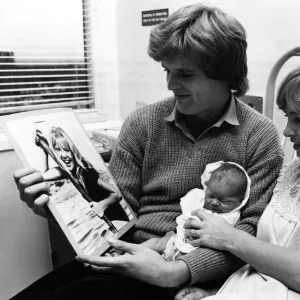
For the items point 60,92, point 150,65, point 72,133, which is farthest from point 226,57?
point 60,92

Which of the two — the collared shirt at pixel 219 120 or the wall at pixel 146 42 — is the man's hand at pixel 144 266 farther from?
the wall at pixel 146 42

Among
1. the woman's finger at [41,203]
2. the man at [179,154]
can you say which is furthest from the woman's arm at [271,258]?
the woman's finger at [41,203]

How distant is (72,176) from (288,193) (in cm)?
64

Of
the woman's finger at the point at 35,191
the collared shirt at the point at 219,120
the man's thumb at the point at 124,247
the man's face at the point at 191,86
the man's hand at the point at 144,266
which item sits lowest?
the man's hand at the point at 144,266

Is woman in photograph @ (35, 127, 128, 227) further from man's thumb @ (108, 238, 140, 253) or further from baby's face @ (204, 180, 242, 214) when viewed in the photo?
baby's face @ (204, 180, 242, 214)

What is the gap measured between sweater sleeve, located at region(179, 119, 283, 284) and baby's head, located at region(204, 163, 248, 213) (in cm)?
4

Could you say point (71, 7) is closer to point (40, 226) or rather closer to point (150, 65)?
point (150, 65)

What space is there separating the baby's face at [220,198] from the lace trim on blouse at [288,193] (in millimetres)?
126

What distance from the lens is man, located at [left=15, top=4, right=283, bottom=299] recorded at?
107cm

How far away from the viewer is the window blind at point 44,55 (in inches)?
82.7

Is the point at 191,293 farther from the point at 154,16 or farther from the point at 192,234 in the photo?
the point at 154,16

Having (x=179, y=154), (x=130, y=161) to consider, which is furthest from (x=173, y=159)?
(x=130, y=161)

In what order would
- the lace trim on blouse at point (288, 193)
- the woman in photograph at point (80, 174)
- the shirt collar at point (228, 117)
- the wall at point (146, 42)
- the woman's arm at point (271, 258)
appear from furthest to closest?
1. the wall at point (146, 42)
2. the shirt collar at point (228, 117)
3. the woman in photograph at point (80, 174)
4. the lace trim on blouse at point (288, 193)
5. the woman's arm at point (271, 258)

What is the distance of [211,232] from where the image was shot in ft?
3.52
